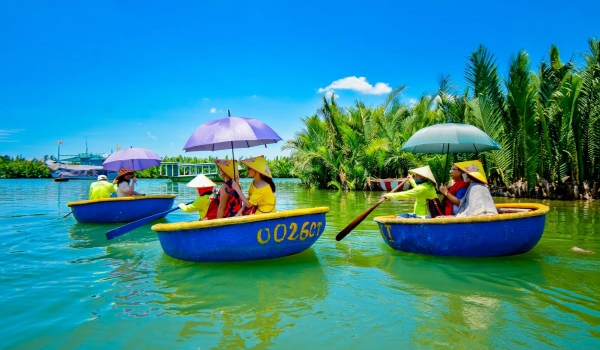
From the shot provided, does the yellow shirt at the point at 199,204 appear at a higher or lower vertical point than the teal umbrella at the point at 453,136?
lower

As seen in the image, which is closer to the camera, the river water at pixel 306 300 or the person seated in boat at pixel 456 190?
the river water at pixel 306 300

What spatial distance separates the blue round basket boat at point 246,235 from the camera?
5664mm

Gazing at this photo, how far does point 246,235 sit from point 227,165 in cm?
117

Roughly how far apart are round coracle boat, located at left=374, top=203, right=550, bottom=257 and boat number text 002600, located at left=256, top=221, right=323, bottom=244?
1.39m

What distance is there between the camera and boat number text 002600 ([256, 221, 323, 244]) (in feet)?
18.8

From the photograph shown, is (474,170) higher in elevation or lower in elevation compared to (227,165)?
lower

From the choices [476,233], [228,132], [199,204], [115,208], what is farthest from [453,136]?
[115,208]

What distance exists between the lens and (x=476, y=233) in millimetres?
5801

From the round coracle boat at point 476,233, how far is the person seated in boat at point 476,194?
0.27m

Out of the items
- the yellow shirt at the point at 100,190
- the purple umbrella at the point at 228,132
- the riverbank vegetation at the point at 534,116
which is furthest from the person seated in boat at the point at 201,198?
the riverbank vegetation at the point at 534,116

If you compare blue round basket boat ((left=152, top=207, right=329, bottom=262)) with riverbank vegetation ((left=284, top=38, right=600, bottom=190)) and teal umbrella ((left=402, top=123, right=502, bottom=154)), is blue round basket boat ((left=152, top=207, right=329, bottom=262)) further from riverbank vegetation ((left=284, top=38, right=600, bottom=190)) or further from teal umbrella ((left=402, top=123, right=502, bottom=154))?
riverbank vegetation ((left=284, top=38, right=600, bottom=190))

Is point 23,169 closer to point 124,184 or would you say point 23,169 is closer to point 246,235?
point 124,184

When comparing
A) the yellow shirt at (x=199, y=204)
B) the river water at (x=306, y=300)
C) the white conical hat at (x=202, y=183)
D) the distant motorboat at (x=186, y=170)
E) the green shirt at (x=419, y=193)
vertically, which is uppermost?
the distant motorboat at (x=186, y=170)

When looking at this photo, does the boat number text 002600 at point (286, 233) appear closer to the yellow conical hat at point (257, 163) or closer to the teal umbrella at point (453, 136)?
the yellow conical hat at point (257, 163)
